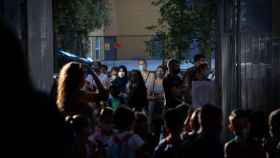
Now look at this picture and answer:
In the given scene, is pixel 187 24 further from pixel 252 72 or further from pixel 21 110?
pixel 21 110

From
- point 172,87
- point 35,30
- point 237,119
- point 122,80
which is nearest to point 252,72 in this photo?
point 172,87

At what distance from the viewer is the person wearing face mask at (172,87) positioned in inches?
458

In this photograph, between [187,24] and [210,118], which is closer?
[210,118]

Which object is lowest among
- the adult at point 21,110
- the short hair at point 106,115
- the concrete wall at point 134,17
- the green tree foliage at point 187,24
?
the short hair at point 106,115

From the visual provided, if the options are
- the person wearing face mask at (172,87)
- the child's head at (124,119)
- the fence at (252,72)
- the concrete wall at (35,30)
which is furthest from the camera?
the person wearing face mask at (172,87)

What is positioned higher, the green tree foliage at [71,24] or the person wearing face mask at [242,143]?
the green tree foliage at [71,24]

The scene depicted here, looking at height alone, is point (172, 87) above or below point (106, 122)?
above

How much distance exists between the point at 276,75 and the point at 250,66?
4.03 ft

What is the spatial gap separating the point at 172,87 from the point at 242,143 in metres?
5.47

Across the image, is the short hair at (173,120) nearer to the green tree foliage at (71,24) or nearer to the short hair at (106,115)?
the short hair at (106,115)

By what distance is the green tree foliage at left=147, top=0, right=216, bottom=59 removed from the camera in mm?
22547

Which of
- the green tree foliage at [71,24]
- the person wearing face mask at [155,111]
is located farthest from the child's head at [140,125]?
the green tree foliage at [71,24]

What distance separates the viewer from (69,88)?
18.8ft

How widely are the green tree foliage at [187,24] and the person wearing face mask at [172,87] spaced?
10287 mm
